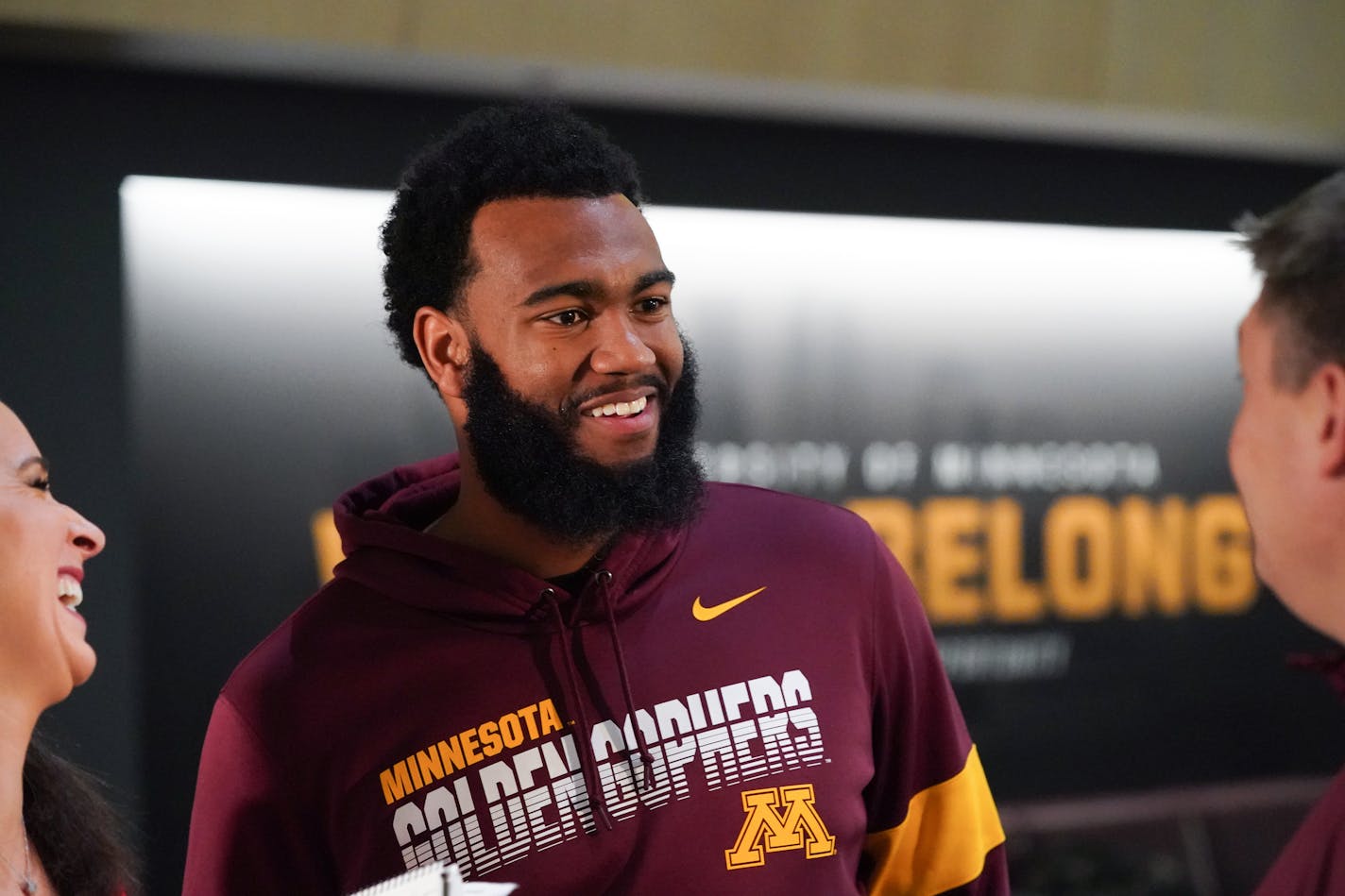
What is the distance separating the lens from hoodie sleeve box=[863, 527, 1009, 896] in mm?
1587

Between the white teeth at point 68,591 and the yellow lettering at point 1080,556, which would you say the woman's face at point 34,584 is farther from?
the yellow lettering at point 1080,556

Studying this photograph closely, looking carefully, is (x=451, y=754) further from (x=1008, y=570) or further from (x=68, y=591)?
(x=1008, y=570)

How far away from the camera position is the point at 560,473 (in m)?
1.47

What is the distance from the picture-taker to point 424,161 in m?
1.61

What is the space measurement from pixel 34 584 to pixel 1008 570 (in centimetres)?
261

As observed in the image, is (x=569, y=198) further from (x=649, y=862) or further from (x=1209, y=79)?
(x=1209, y=79)

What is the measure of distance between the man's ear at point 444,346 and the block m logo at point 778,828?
1.86ft

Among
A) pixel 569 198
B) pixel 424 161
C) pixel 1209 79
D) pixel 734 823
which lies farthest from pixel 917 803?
pixel 1209 79

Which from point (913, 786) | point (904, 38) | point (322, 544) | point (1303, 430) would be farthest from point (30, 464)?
point (904, 38)

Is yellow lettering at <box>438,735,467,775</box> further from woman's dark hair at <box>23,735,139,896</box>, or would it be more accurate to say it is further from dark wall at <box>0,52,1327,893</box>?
dark wall at <box>0,52,1327,893</box>

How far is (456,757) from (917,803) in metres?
0.54

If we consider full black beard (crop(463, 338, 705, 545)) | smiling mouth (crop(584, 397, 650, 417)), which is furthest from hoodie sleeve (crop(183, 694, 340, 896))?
smiling mouth (crop(584, 397, 650, 417))

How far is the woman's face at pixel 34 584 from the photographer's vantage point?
1.33 meters

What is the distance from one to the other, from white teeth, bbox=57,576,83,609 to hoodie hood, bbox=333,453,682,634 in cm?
27
